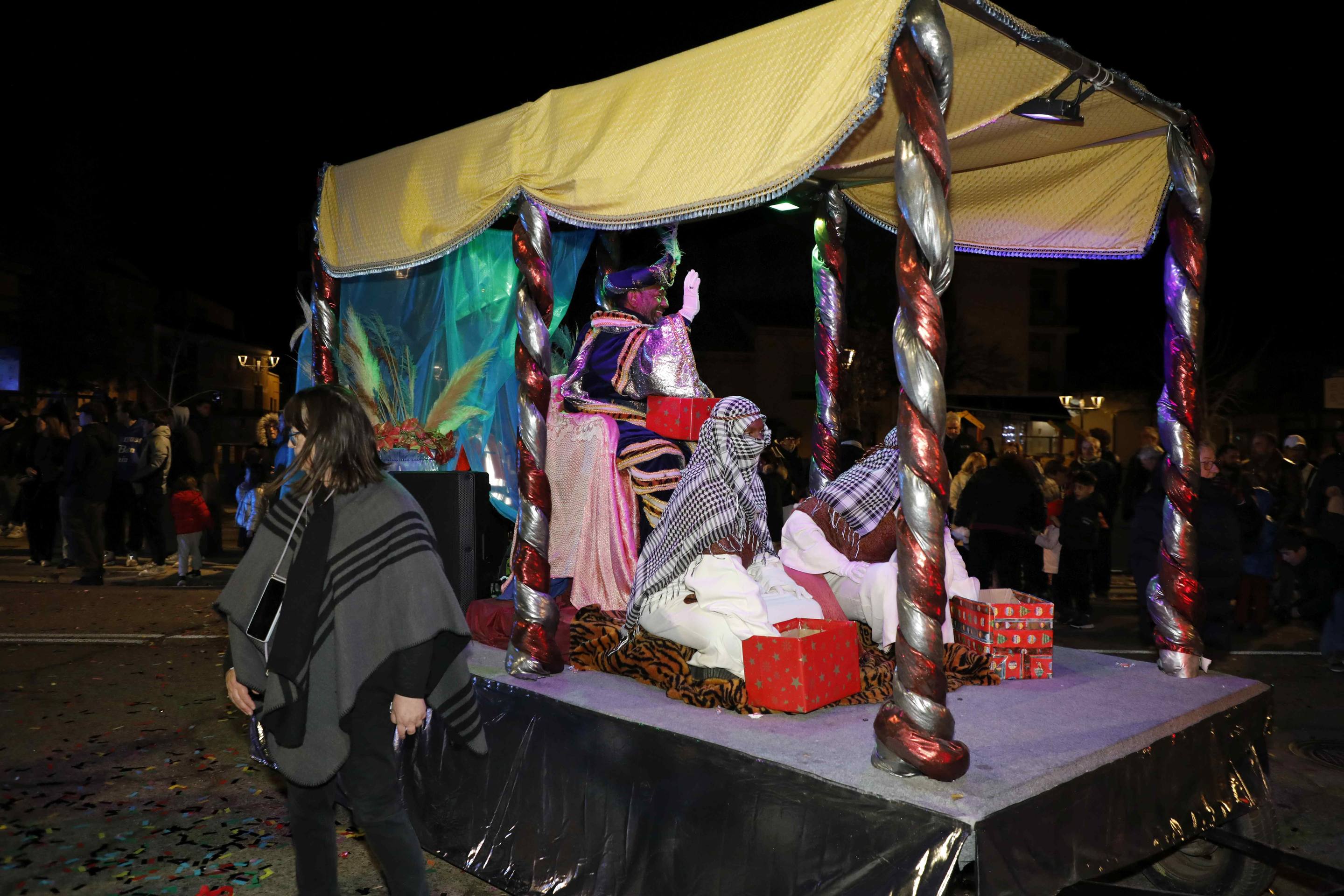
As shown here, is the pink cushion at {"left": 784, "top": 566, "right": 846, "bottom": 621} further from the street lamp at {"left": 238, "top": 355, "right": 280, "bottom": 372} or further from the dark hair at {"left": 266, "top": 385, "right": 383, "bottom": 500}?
the street lamp at {"left": 238, "top": 355, "right": 280, "bottom": 372}

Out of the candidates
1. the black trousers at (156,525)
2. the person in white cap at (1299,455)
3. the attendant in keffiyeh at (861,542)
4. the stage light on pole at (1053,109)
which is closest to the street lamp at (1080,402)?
the person in white cap at (1299,455)

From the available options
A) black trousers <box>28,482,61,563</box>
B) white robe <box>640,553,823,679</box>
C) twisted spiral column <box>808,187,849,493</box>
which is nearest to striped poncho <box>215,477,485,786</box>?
white robe <box>640,553,823,679</box>

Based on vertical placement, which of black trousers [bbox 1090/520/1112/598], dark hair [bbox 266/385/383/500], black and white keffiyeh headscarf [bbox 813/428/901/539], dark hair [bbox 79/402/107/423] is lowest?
black trousers [bbox 1090/520/1112/598]

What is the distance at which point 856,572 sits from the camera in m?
4.93

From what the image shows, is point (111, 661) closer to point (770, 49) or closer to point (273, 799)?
point (273, 799)

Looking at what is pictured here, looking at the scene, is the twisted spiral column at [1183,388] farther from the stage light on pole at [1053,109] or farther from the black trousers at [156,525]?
the black trousers at [156,525]

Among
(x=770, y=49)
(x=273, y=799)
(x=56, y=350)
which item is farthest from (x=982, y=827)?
(x=56, y=350)

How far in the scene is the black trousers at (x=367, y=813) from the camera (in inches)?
110

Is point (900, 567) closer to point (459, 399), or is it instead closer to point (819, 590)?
point (819, 590)

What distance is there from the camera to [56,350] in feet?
111

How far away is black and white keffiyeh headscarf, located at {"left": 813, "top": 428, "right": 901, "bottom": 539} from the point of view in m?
4.94

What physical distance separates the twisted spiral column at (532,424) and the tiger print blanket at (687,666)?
20 cm

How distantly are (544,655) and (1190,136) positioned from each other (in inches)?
154

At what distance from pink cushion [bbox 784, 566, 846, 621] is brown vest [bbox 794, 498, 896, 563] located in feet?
0.66
